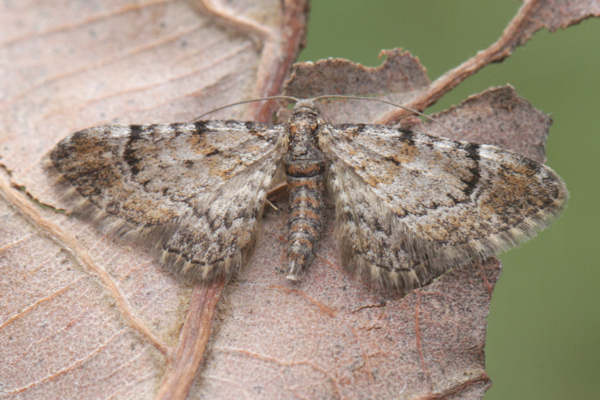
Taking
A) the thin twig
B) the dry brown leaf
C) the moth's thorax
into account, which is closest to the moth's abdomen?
the moth's thorax

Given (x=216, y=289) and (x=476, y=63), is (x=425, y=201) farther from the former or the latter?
(x=216, y=289)

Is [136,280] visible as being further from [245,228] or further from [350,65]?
[350,65]

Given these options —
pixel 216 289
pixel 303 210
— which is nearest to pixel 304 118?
pixel 303 210

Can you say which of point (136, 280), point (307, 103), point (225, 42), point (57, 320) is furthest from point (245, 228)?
point (225, 42)

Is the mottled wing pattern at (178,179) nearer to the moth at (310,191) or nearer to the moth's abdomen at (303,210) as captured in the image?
the moth at (310,191)

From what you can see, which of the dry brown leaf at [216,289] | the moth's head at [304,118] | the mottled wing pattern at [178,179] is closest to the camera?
the dry brown leaf at [216,289]

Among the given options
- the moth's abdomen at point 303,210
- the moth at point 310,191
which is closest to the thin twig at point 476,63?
the moth at point 310,191

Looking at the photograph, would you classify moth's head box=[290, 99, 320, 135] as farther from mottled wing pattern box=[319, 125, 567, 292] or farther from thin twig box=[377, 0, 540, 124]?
thin twig box=[377, 0, 540, 124]

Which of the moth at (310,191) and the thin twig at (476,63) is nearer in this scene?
the moth at (310,191)
